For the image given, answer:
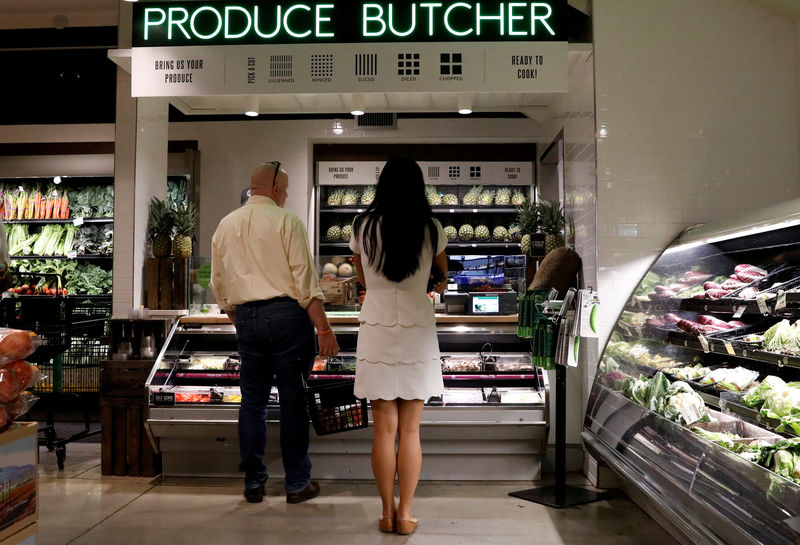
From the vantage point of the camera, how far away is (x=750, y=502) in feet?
7.56

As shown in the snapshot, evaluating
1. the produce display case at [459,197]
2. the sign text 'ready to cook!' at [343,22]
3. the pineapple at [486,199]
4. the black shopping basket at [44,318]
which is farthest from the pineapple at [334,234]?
the sign text 'ready to cook!' at [343,22]

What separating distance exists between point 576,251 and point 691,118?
1.23 m

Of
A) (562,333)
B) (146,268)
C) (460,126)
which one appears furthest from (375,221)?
(460,126)

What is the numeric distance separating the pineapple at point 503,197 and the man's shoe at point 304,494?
4715mm

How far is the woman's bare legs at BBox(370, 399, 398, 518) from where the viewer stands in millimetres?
3512

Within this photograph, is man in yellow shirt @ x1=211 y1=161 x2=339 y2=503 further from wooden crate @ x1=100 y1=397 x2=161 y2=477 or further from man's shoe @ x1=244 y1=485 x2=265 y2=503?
wooden crate @ x1=100 y1=397 x2=161 y2=477

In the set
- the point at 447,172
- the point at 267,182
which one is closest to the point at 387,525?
the point at 267,182

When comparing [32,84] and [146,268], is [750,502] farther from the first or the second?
[32,84]

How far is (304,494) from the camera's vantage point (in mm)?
4035

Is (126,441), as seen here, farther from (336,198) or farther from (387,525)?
(336,198)

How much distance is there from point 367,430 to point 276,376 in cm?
77

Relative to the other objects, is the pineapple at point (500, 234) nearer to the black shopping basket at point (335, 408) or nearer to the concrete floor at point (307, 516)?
the concrete floor at point (307, 516)

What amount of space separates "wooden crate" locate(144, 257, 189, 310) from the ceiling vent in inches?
139

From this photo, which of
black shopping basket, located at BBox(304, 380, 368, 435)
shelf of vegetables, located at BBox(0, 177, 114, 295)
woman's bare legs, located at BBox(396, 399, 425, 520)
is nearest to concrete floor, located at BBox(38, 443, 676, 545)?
woman's bare legs, located at BBox(396, 399, 425, 520)
